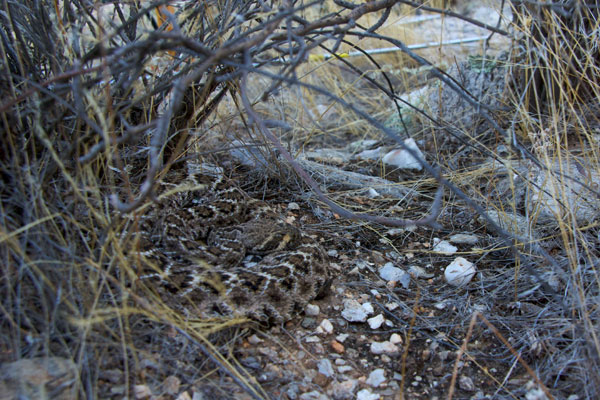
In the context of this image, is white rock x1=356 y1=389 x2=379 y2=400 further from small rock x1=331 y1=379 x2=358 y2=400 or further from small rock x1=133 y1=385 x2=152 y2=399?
small rock x1=133 y1=385 x2=152 y2=399

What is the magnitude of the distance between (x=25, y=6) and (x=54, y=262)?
186 cm

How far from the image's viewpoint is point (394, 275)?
4043 millimetres

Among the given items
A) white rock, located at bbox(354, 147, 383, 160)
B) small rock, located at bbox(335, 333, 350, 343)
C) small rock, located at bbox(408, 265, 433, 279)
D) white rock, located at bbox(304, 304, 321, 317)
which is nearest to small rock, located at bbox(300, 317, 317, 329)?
white rock, located at bbox(304, 304, 321, 317)

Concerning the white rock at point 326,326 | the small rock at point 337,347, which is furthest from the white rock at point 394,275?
the small rock at point 337,347

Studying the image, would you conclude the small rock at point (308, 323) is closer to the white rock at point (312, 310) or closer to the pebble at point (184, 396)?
the white rock at point (312, 310)

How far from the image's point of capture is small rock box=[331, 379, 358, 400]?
2914 mm

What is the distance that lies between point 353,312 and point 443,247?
1.12 meters

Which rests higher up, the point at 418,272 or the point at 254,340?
the point at 254,340

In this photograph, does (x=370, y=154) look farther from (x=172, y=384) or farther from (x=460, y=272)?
(x=172, y=384)

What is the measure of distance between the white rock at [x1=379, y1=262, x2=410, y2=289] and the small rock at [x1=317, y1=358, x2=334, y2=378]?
1.03 m

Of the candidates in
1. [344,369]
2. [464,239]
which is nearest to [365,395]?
[344,369]

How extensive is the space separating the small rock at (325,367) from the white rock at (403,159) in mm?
3007

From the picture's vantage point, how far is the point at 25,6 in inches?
138

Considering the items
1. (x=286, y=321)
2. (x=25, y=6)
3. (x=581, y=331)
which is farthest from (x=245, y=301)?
(x=25, y=6)
